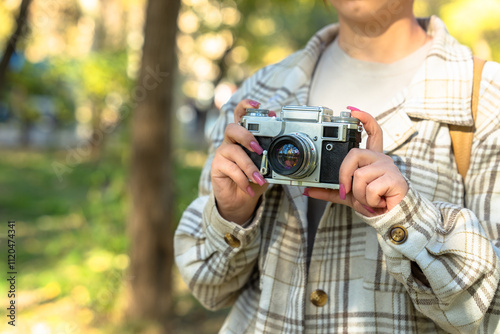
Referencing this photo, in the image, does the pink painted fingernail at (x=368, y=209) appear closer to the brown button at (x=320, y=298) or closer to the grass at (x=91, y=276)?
the brown button at (x=320, y=298)

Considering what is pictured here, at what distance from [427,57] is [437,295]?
66cm

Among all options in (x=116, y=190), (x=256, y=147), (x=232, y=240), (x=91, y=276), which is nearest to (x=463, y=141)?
(x=256, y=147)

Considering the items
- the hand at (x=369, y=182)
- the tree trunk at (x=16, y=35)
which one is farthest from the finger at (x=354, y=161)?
the tree trunk at (x=16, y=35)

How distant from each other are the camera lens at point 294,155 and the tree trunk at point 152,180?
8.78ft

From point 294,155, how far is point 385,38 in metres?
0.51

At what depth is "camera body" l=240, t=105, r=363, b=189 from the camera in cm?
137

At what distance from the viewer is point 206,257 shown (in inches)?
63.1

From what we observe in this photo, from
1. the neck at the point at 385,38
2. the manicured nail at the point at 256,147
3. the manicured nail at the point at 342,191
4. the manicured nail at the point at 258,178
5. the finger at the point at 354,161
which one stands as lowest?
the manicured nail at the point at 342,191

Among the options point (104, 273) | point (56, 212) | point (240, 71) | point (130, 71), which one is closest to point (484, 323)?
point (104, 273)

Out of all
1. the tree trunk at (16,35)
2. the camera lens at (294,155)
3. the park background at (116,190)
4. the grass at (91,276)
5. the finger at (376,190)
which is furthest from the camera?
the grass at (91,276)

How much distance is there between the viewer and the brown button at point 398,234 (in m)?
1.28

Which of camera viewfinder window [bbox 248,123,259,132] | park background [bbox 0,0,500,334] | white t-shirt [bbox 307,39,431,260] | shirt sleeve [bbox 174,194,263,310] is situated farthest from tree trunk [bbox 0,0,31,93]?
camera viewfinder window [bbox 248,123,259,132]

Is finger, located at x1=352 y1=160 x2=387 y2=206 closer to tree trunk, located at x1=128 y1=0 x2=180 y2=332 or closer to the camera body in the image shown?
the camera body

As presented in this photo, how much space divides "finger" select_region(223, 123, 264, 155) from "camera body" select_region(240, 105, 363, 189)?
0.07 feet
